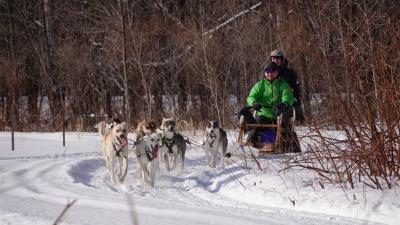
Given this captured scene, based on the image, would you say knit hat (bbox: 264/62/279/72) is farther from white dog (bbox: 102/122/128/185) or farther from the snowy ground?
white dog (bbox: 102/122/128/185)

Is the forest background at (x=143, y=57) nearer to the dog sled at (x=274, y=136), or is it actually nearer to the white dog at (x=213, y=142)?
the white dog at (x=213, y=142)

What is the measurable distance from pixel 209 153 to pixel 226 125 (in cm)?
399

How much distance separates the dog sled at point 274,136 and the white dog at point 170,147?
904mm

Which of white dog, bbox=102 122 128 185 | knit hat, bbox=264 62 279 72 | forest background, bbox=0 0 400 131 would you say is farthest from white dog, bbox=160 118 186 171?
forest background, bbox=0 0 400 131

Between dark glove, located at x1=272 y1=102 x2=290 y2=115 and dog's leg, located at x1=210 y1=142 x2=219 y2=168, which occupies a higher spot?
dark glove, located at x1=272 y1=102 x2=290 y2=115

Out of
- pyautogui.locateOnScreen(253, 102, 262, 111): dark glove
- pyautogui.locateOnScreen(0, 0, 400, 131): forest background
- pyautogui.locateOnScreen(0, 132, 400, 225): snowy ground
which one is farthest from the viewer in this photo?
pyautogui.locateOnScreen(0, 0, 400, 131): forest background

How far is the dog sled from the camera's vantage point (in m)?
7.88

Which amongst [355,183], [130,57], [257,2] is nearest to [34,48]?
[130,57]

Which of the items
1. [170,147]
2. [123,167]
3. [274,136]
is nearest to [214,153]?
[170,147]

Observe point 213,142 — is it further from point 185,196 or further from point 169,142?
point 185,196

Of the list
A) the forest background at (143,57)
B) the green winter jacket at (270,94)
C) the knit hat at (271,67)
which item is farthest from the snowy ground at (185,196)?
the forest background at (143,57)

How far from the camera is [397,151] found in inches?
205

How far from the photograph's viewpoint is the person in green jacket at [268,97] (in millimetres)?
8500

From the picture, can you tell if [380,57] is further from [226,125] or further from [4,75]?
[4,75]
